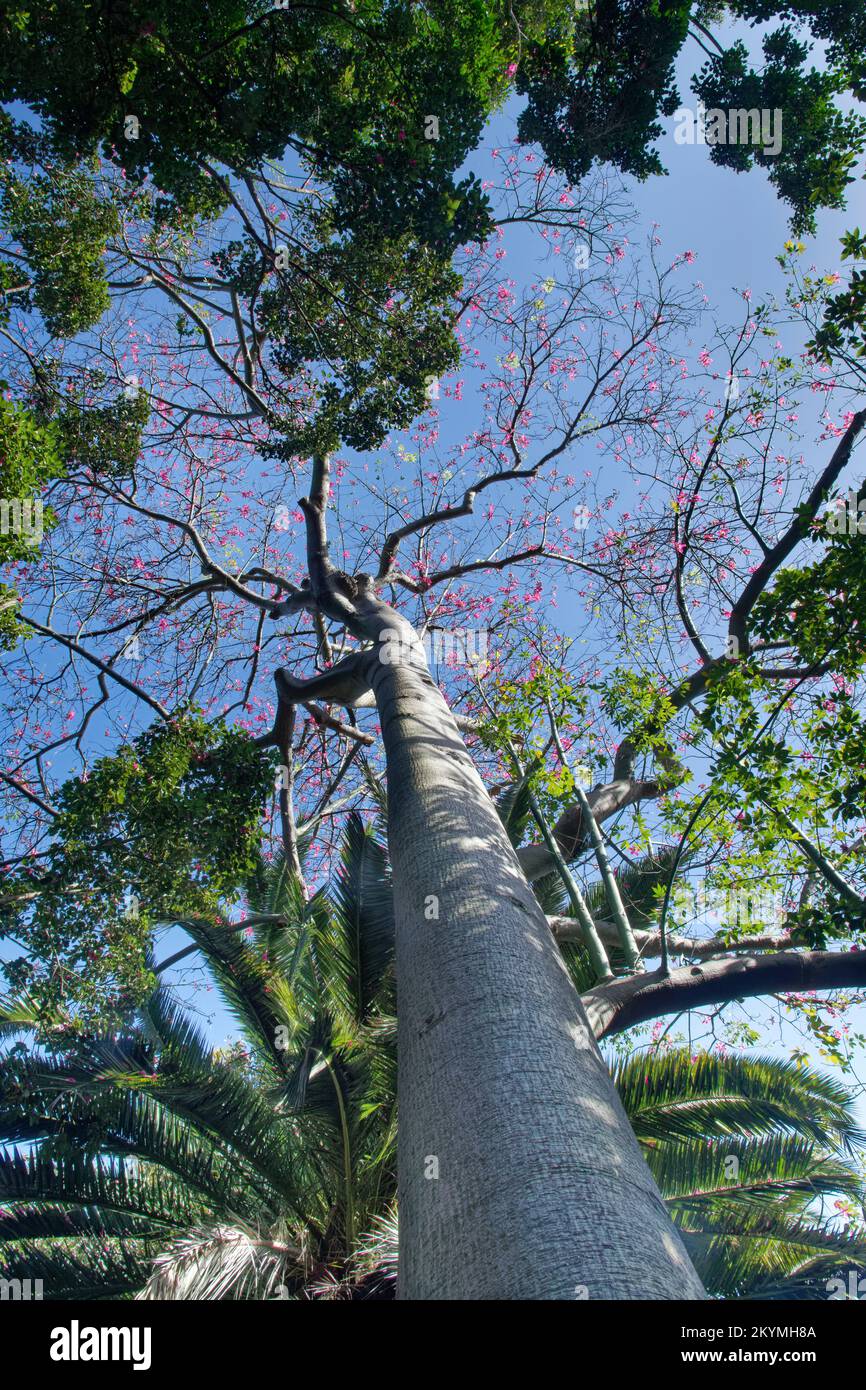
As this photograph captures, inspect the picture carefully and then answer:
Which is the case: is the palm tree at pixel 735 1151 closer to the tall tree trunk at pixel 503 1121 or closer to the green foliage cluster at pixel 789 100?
the tall tree trunk at pixel 503 1121

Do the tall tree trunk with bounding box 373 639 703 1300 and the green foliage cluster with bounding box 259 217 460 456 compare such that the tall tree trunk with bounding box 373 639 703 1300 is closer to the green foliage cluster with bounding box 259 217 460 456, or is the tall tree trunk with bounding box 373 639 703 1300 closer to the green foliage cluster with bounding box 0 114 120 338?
the green foliage cluster with bounding box 259 217 460 456

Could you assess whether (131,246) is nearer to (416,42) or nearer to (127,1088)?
(416,42)

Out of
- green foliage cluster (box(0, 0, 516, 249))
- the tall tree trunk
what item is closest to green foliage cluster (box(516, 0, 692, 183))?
green foliage cluster (box(0, 0, 516, 249))

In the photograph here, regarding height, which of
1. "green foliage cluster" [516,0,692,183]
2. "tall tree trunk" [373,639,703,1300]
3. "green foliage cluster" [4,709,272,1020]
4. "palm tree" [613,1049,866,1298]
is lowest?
"palm tree" [613,1049,866,1298]

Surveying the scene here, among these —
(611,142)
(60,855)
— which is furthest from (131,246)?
(60,855)

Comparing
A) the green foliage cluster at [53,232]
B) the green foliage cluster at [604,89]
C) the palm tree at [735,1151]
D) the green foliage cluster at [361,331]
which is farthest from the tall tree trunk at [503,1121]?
the green foliage cluster at [604,89]

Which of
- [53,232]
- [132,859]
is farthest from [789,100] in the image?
[132,859]

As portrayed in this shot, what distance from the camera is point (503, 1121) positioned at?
6.04ft

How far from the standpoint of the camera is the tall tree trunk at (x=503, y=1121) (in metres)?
1.55

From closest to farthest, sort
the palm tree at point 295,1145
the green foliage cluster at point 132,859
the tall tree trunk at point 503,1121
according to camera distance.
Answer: the tall tree trunk at point 503,1121, the palm tree at point 295,1145, the green foliage cluster at point 132,859

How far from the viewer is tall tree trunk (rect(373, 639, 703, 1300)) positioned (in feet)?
5.09

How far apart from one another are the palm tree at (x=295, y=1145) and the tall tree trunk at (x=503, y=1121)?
2.14 meters

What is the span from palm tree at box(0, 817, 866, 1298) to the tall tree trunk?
214 centimetres
